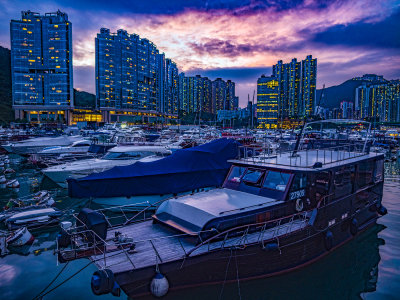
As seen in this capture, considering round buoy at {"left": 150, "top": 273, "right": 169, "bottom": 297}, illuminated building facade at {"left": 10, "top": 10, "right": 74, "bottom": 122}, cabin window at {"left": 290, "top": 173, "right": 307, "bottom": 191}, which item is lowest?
round buoy at {"left": 150, "top": 273, "right": 169, "bottom": 297}

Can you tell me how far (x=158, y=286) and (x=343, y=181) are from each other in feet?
24.6

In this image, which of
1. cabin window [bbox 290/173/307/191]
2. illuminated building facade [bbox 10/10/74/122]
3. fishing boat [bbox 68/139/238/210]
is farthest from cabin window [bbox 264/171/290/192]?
illuminated building facade [bbox 10/10/74/122]

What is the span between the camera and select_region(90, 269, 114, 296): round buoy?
16.3 feet

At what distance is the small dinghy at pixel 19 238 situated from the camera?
395 inches

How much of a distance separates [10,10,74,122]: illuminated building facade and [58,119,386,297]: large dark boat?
14600 centimetres

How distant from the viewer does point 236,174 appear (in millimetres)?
9516

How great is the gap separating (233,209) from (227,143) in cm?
756

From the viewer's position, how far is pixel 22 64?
442 ft

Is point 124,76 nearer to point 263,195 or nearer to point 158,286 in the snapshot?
point 263,195

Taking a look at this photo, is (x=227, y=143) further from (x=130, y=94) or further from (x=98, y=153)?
(x=130, y=94)

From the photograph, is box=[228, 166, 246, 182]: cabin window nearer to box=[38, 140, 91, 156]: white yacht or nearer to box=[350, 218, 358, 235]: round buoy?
box=[350, 218, 358, 235]: round buoy

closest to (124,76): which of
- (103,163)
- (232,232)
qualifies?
(103,163)

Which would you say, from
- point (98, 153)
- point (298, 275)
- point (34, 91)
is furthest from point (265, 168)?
point (34, 91)

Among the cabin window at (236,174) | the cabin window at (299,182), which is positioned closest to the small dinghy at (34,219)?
the cabin window at (236,174)
